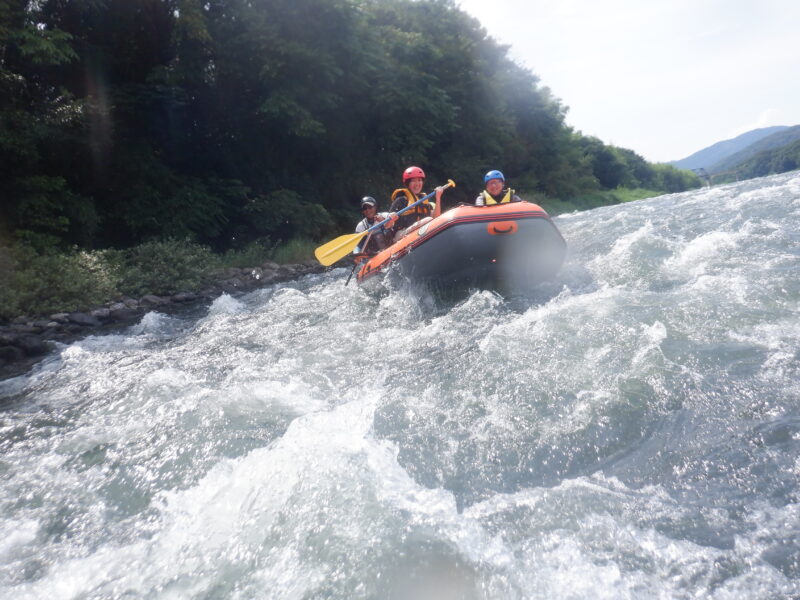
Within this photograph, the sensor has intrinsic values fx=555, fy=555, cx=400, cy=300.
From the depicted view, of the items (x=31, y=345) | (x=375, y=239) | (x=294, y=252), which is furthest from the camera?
(x=294, y=252)

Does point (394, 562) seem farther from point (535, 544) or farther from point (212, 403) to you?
point (212, 403)

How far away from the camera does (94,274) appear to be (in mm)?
8258

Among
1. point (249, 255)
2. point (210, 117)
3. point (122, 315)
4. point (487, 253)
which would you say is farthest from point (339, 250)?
point (210, 117)

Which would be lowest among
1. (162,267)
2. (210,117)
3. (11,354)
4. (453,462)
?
(453,462)

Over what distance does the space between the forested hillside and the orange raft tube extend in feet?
21.5

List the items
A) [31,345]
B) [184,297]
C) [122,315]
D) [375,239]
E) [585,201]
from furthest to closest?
[585,201]
[184,297]
[375,239]
[122,315]
[31,345]

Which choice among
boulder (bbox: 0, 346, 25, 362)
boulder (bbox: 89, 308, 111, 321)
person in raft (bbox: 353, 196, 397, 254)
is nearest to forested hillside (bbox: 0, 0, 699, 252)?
boulder (bbox: 89, 308, 111, 321)

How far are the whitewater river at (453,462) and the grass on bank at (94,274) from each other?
297 cm

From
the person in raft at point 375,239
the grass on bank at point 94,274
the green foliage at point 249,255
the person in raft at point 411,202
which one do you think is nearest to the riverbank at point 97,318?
the grass on bank at point 94,274

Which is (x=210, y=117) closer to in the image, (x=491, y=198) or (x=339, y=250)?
(x=339, y=250)

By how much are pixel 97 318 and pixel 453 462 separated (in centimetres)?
647

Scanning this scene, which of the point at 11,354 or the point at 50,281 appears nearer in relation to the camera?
the point at 11,354

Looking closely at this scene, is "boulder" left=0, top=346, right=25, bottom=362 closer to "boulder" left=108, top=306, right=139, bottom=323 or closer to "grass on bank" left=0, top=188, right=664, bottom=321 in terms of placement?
"grass on bank" left=0, top=188, right=664, bottom=321

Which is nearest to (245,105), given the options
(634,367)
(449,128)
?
(449,128)
